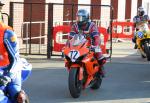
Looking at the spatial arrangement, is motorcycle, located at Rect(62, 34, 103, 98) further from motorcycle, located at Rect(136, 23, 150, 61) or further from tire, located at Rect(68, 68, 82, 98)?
motorcycle, located at Rect(136, 23, 150, 61)

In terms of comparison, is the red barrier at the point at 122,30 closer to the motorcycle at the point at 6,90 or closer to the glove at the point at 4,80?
the motorcycle at the point at 6,90

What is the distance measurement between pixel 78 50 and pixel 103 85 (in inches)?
78.5

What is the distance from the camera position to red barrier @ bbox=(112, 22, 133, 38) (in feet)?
82.0

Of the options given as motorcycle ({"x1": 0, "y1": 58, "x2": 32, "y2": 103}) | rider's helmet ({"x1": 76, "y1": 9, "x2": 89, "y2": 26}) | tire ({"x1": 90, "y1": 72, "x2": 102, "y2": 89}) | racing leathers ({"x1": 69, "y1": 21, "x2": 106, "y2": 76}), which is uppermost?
rider's helmet ({"x1": 76, "y1": 9, "x2": 89, "y2": 26})

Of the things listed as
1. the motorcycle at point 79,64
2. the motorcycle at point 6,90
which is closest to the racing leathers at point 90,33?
the motorcycle at point 79,64

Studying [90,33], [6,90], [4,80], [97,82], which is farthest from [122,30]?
[4,80]

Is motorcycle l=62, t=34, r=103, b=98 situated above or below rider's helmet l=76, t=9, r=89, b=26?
below

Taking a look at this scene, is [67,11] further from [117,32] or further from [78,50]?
[78,50]

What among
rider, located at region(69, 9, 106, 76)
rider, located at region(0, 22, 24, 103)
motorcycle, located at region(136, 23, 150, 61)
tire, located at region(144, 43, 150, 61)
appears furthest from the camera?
motorcycle, located at region(136, 23, 150, 61)

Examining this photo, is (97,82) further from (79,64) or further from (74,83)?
(74,83)

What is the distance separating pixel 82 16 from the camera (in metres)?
9.83

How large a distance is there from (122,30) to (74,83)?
16.1m

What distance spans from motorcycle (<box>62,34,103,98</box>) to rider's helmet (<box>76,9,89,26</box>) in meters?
0.31

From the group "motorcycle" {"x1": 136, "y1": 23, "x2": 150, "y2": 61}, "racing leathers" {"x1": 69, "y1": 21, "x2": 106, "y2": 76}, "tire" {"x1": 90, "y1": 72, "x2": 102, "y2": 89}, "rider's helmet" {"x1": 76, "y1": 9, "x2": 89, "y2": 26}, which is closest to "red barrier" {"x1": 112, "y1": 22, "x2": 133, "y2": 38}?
"motorcycle" {"x1": 136, "y1": 23, "x2": 150, "y2": 61}
